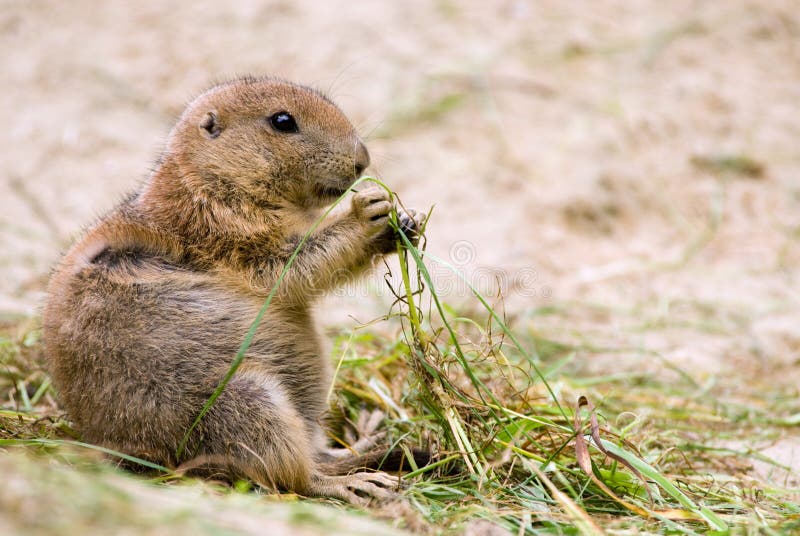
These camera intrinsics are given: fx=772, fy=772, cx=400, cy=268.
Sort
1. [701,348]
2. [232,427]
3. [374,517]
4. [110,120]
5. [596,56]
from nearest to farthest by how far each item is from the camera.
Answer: [374,517] < [232,427] < [701,348] < [110,120] < [596,56]

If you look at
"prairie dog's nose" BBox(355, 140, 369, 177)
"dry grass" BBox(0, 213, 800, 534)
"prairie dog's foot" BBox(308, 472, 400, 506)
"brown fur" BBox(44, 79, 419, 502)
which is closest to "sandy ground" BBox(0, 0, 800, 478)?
"dry grass" BBox(0, 213, 800, 534)

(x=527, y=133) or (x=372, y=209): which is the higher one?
(x=527, y=133)

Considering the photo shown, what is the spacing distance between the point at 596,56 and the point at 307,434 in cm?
674

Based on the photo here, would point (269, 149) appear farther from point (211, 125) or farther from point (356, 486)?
point (356, 486)

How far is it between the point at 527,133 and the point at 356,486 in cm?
561

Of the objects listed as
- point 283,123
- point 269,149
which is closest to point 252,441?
point 269,149

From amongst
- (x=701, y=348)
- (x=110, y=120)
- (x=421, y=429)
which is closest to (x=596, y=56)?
(x=701, y=348)

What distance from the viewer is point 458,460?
3.29 m

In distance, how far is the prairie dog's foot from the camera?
3.04 m

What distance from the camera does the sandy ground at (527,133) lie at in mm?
6500

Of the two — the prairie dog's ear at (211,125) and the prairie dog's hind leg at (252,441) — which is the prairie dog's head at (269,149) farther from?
the prairie dog's hind leg at (252,441)

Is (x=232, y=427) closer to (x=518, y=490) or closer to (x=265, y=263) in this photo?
(x=265, y=263)

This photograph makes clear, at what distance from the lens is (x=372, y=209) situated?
11.4ft

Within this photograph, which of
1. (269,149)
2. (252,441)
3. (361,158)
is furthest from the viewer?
(361,158)
